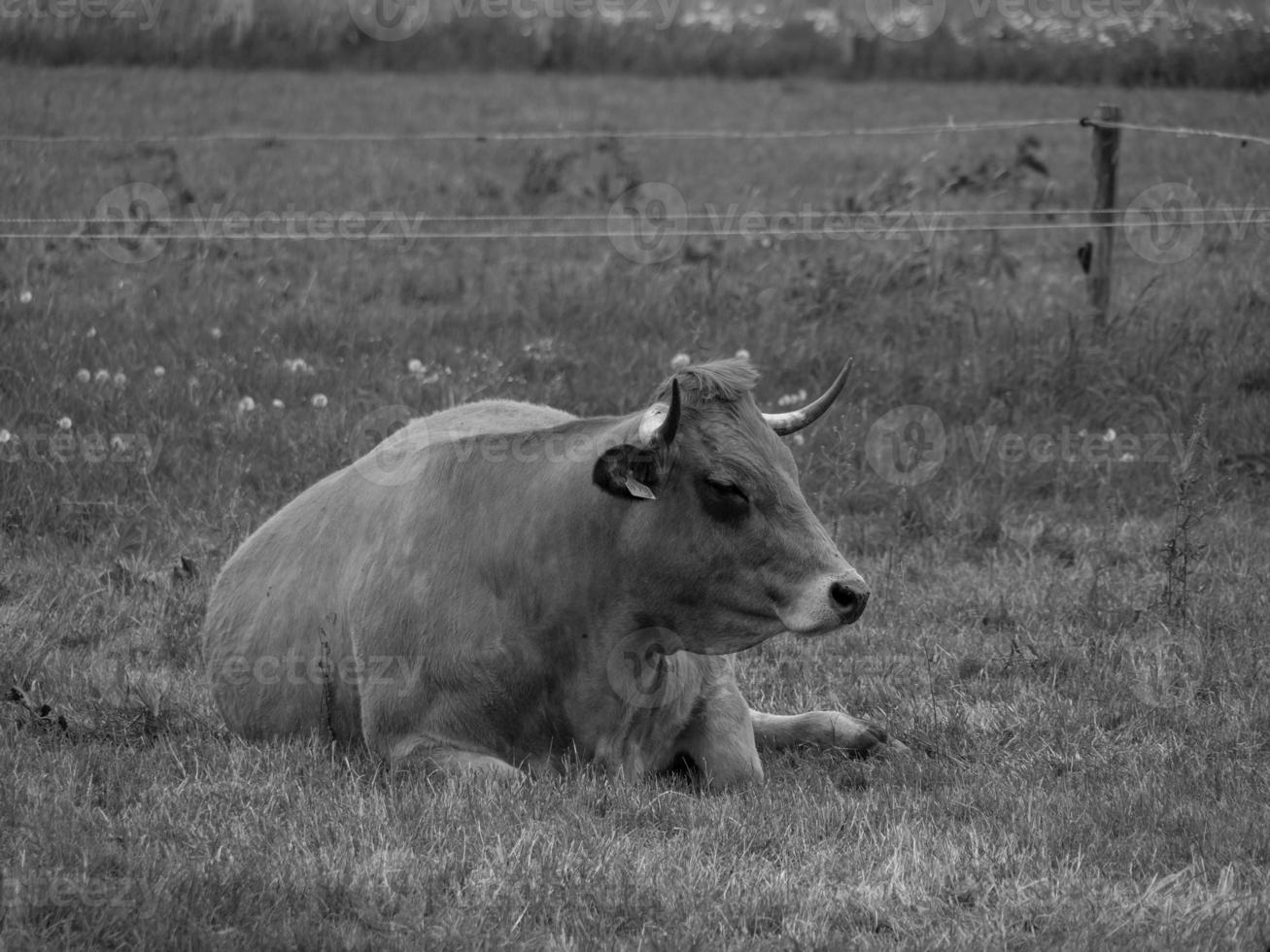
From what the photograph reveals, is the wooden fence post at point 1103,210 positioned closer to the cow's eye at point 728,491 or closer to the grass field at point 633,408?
the grass field at point 633,408

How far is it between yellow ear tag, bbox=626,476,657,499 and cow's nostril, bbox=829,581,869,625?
1.94 ft

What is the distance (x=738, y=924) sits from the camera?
4.16 metres

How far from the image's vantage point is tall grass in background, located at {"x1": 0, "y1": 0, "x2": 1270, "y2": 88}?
1761 cm

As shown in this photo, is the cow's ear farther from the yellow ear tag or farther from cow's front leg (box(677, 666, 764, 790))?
cow's front leg (box(677, 666, 764, 790))

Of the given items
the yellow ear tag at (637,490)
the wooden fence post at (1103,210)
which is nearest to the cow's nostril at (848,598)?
the yellow ear tag at (637,490)

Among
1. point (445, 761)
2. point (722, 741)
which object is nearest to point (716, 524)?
point (722, 741)

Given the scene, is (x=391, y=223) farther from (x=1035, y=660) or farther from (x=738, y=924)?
(x=738, y=924)

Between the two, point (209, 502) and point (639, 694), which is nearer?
point (639, 694)

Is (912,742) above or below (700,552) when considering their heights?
below

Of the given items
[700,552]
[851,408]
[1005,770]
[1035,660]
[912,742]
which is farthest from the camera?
[851,408]

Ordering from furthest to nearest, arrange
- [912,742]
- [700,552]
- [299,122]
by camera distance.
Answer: [299,122]
[912,742]
[700,552]

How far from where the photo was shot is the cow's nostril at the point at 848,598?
4.85 meters

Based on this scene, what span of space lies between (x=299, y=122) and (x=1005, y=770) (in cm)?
1141

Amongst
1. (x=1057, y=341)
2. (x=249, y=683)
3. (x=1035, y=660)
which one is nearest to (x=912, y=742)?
(x=1035, y=660)
